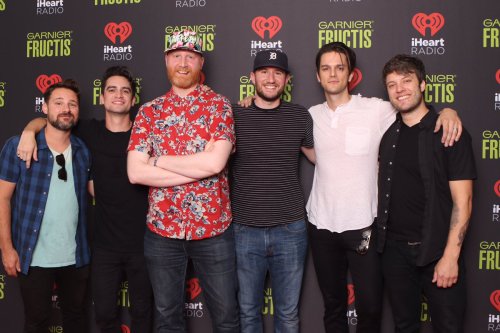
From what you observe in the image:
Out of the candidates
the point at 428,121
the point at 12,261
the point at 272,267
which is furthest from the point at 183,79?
the point at 12,261

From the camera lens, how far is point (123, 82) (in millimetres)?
2352

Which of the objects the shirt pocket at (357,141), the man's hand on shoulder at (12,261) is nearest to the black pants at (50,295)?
the man's hand on shoulder at (12,261)

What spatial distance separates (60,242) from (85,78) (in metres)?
1.21

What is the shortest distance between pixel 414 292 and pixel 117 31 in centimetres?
248

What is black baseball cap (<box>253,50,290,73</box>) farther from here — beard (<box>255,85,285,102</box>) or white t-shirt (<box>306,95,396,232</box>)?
white t-shirt (<box>306,95,396,232</box>)

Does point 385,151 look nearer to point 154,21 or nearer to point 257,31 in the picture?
point 257,31

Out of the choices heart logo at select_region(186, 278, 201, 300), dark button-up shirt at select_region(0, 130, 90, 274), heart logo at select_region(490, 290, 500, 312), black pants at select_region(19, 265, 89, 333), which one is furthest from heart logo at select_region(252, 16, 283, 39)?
heart logo at select_region(490, 290, 500, 312)

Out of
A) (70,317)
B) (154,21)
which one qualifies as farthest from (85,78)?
(70,317)

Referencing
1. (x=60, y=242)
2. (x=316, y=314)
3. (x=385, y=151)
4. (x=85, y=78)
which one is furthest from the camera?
(x=85, y=78)

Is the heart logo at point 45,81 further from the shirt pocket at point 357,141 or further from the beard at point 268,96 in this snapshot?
the shirt pocket at point 357,141

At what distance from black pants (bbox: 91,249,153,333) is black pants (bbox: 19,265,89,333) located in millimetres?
132

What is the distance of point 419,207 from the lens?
200 centimetres

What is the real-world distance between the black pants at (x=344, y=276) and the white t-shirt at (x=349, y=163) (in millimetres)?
69

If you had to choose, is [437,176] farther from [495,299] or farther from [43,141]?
[43,141]
